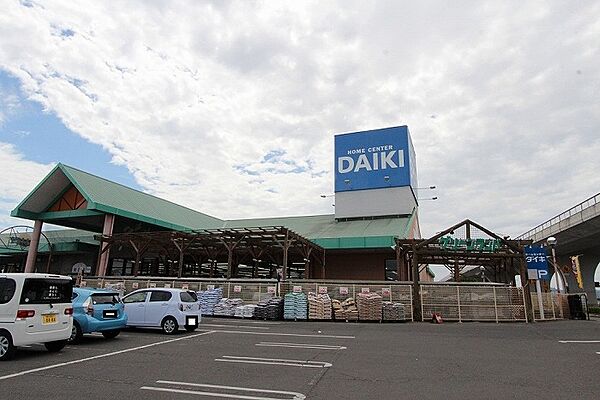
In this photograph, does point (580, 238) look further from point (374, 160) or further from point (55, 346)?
point (55, 346)

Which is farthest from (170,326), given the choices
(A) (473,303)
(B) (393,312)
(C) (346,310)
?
(A) (473,303)

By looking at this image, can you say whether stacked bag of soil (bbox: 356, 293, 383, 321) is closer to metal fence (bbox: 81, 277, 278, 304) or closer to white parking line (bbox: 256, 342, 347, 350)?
metal fence (bbox: 81, 277, 278, 304)

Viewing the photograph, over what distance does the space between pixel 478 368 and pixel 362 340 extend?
4.42 m

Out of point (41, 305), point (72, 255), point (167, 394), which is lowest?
point (167, 394)

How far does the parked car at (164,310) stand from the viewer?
13055 mm

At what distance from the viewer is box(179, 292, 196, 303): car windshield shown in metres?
13.4

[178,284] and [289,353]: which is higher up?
[178,284]

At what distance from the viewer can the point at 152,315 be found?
13.3 metres

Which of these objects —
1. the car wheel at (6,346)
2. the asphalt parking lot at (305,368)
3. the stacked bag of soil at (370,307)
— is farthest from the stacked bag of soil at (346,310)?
the car wheel at (6,346)

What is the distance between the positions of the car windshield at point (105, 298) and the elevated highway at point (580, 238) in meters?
27.8

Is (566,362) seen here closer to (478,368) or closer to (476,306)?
(478,368)

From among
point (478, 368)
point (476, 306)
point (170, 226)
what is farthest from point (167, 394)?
point (170, 226)

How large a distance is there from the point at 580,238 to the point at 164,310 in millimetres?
33969

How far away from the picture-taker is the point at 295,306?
1930 cm
